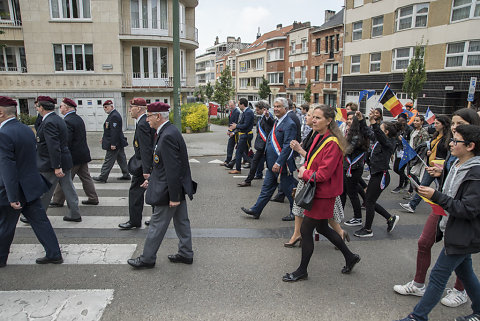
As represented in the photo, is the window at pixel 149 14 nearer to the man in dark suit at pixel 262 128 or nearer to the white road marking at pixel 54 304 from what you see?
the man in dark suit at pixel 262 128

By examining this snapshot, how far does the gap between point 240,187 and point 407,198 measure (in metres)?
3.79

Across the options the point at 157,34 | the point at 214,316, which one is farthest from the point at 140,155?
the point at 157,34

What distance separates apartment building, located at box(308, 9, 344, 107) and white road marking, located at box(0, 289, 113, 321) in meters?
33.5

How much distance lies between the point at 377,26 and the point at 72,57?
23845mm

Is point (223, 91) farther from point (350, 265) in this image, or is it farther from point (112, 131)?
point (350, 265)

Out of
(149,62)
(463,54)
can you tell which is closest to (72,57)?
A: (149,62)

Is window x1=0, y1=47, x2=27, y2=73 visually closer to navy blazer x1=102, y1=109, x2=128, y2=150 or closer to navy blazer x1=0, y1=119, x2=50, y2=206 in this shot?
navy blazer x1=102, y1=109, x2=128, y2=150

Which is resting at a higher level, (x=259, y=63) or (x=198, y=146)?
(x=259, y=63)

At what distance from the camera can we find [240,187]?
859 centimetres

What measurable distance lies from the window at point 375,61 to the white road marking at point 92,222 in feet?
93.5

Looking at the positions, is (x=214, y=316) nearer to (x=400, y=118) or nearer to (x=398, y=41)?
(x=400, y=118)

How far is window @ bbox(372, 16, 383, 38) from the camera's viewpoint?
1152 inches

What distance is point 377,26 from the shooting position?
29594 millimetres

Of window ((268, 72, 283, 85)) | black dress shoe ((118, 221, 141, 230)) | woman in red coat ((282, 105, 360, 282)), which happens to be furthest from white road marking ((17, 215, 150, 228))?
window ((268, 72, 283, 85))
